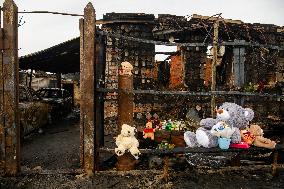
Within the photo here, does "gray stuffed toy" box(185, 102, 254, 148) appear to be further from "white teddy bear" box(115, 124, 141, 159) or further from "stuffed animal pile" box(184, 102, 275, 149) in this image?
"white teddy bear" box(115, 124, 141, 159)

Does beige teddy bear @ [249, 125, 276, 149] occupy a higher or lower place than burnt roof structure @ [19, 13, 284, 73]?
lower

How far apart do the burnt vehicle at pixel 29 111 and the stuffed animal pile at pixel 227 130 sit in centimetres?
491

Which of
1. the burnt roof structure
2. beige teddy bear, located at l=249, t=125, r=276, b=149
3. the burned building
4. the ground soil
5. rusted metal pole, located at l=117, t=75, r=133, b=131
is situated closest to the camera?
the ground soil

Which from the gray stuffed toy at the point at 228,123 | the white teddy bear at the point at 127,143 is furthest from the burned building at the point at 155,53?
the gray stuffed toy at the point at 228,123

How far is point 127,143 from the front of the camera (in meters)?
3.53

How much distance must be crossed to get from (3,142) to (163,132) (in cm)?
301

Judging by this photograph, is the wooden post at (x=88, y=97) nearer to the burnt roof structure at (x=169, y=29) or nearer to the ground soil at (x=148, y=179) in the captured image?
the ground soil at (x=148, y=179)

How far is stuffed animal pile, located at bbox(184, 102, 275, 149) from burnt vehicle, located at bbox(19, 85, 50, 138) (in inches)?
193

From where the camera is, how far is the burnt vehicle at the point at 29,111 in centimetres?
698

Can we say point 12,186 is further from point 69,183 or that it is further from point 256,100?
point 256,100

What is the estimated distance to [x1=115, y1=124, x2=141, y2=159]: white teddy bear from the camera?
351cm

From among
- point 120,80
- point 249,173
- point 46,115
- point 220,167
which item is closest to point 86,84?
point 120,80

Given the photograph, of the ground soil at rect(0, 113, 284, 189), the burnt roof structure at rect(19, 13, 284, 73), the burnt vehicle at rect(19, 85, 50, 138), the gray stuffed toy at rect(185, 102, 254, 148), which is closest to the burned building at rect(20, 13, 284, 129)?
the burnt roof structure at rect(19, 13, 284, 73)

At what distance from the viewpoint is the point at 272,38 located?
11.0 meters
